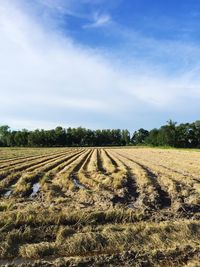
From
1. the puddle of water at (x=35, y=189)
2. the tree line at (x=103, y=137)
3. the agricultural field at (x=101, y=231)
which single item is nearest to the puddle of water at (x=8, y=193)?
the agricultural field at (x=101, y=231)

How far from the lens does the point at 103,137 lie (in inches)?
6432

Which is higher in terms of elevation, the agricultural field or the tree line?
the tree line

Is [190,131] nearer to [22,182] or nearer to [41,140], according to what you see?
[41,140]

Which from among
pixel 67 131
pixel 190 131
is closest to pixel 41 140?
pixel 67 131

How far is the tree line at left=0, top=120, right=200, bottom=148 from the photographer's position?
371 ft

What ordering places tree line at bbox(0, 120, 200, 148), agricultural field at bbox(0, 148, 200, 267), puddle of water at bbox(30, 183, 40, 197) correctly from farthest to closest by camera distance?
tree line at bbox(0, 120, 200, 148)
puddle of water at bbox(30, 183, 40, 197)
agricultural field at bbox(0, 148, 200, 267)

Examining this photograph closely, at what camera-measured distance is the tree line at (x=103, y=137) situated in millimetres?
113000

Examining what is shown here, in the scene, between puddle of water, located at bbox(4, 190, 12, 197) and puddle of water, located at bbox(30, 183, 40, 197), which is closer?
puddle of water, located at bbox(4, 190, 12, 197)

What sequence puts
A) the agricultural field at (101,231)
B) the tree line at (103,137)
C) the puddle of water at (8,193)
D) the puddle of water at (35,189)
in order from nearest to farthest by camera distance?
the agricultural field at (101,231), the puddle of water at (8,193), the puddle of water at (35,189), the tree line at (103,137)

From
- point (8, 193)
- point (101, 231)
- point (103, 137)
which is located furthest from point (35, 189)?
point (103, 137)

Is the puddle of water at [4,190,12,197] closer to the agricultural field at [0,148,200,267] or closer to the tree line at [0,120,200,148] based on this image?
the agricultural field at [0,148,200,267]

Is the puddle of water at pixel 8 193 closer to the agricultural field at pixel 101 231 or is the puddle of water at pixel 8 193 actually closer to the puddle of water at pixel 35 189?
the agricultural field at pixel 101 231

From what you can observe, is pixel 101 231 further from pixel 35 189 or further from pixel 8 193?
pixel 35 189

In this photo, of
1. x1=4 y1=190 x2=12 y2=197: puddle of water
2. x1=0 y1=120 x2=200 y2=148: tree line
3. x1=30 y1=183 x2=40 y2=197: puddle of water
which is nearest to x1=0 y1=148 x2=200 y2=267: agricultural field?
x1=4 y1=190 x2=12 y2=197: puddle of water
